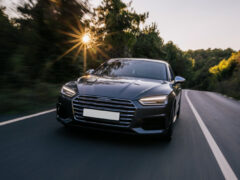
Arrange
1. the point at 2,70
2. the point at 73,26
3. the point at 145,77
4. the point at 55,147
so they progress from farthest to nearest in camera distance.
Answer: the point at 73,26
the point at 2,70
the point at 145,77
the point at 55,147

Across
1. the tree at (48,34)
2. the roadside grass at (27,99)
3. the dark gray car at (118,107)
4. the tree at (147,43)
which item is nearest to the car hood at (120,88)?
the dark gray car at (118,107)

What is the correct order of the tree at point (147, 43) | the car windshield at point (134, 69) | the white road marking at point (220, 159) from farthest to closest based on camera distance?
the tree at point (147, 43) → the car windshield at point (134, 69) → the white road marking at point (220, 159)

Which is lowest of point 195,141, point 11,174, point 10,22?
point 195,141

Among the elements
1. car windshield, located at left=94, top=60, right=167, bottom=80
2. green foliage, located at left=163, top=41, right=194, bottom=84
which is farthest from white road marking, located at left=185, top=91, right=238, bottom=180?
green foliage, located at left=163, top=41, right=194, bottom=84

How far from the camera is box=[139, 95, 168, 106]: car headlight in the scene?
3.81 meters

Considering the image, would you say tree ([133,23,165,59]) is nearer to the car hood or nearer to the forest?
the forest

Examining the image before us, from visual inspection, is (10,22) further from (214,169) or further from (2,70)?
(214,169)

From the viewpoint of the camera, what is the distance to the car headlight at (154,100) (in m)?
3.81

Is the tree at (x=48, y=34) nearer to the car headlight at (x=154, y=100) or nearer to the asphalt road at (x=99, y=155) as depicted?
the asphalt road at (x=99, y=155)

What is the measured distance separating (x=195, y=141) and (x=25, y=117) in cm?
337

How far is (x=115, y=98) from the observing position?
3.70m

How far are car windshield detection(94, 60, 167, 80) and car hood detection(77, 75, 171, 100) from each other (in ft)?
1.86

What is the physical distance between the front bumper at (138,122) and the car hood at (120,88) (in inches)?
8.5

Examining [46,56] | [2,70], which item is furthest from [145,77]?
[46,56]
